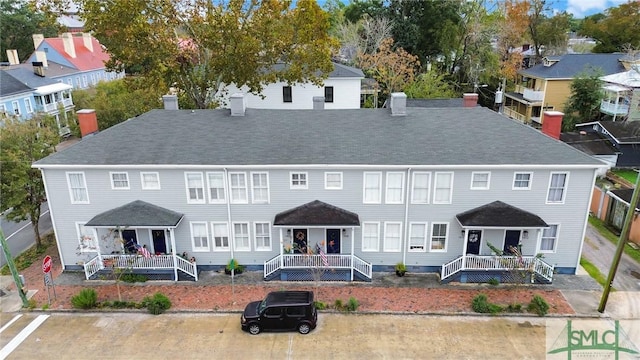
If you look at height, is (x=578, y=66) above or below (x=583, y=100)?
above

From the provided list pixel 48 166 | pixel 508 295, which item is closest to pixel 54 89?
pixel 48 166

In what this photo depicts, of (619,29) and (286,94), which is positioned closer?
(286,94)

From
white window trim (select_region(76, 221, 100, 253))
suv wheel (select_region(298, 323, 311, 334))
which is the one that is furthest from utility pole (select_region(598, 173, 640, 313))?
white window trim (select_region(76, 221, 100, 253))

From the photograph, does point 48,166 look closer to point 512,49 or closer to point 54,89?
point 54,89

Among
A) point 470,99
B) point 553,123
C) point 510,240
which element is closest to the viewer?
point 510,240

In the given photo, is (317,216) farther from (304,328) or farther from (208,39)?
(208,39)

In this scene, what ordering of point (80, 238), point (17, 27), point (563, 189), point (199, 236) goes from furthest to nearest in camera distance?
point (17, 27), point (199, 236), point (80, 238), point (563, 189)

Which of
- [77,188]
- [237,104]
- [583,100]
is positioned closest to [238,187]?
[237,104]

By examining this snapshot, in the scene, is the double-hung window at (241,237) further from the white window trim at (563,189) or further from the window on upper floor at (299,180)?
the white window trim at (563,189)
